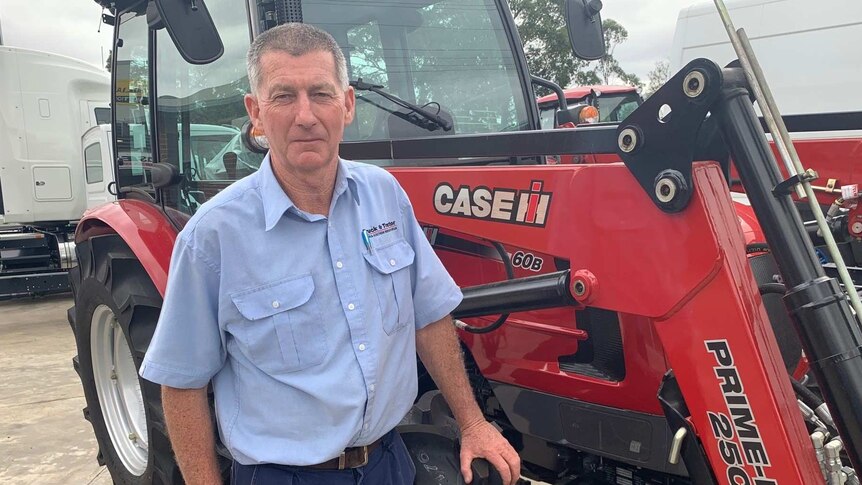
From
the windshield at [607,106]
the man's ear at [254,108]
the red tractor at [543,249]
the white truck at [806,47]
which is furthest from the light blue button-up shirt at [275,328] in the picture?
the windshield at [607,106]

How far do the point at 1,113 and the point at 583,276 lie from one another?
29.0ft

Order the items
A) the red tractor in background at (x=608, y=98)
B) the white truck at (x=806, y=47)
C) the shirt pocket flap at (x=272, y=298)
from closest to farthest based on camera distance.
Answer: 1. the shirt pocket flap at (x=272, y=298)
2. the white truck at (x=806, y=47)
3. the red tractor in background at (x=608, y=98)

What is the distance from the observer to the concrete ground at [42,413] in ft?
12.5

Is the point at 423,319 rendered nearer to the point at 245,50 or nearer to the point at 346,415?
the point at 346,415

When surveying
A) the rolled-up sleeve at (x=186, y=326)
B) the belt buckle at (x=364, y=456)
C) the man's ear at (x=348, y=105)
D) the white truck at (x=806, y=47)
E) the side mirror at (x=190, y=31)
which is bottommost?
the belt buckle at (x=364, y=456)

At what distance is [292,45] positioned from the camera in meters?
1.52

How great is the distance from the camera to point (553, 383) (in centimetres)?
223

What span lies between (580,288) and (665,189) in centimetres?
33

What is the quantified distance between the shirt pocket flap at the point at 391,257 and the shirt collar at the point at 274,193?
0.52 ft

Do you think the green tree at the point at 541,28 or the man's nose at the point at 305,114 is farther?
the green tree at the point at 541,28

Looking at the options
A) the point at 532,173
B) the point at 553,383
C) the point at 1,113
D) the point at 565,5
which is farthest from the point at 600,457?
the point at 1,113

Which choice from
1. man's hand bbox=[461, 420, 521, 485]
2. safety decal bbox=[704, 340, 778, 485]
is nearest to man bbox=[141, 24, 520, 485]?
man's hand bbox=[461, 420, 521, 485]

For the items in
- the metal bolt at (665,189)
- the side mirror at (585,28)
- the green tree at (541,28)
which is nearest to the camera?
the metal bolt at (665,189)

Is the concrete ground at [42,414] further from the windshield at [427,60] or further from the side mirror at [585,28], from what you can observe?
the side mirror at [585,28]
